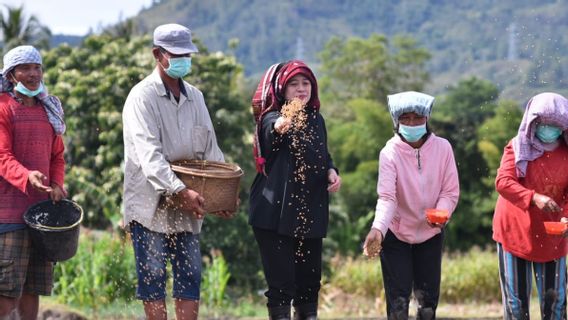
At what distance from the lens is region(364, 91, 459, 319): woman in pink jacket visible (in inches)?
294

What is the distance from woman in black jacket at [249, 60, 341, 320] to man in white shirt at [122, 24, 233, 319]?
1.12 feet

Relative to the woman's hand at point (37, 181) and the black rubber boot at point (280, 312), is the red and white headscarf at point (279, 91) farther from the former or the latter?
the woman's hand at point (37, 181)

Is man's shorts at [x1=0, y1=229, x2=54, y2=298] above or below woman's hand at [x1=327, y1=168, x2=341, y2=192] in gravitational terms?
below

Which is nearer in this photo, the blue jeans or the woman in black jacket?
the woman in black jacket

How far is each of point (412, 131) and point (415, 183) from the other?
0.36 m

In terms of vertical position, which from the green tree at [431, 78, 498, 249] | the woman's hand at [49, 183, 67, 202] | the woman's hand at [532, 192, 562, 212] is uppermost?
the woman's hand at [49, 183, 67, 202]

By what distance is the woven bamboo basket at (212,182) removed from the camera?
6.97m

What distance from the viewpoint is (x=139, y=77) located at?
18.3m

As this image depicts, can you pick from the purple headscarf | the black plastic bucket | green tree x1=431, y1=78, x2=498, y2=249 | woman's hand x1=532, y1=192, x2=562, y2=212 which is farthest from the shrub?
green tree x1=431, y1=78, x2=498, y2=249

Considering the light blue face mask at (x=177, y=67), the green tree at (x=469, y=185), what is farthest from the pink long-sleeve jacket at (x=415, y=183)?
the green tree at (x=469, y=185)

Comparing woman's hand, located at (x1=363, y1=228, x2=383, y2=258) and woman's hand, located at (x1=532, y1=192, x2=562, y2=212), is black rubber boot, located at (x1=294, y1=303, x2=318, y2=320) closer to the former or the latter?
woman's hand, located at (x1=363, y1=228, x2=383, y2=258)

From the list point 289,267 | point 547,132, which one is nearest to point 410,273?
point 289,267

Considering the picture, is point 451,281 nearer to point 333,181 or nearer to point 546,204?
point 546,204

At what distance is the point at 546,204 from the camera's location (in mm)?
7316
